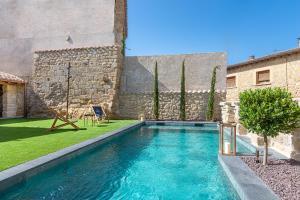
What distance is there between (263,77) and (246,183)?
46.3 feet

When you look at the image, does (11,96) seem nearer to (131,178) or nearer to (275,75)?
(131,178)

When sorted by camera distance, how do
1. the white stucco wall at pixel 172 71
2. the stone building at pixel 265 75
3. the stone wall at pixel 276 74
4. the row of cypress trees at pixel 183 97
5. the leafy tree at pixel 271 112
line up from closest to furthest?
the leafy tree at pixel 271 112
the stone building at pixel 265 75
the stone wall at pixel 276 74
the row of cypress trees at pixel 183 97
the white stucco wall at pixel 172 71

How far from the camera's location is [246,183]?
3.31 metres

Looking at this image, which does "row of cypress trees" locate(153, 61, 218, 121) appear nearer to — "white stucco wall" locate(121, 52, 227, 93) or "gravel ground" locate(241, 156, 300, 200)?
"white stucco wall" locate(121, 52, 227, 93)

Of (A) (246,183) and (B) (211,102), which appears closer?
(A) (246,183)

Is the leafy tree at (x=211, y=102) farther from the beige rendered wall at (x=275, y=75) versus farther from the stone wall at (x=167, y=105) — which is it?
the beige rendered wall at (x=275, y=75)

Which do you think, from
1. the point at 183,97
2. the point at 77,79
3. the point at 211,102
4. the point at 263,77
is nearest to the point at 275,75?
the point at 263,77

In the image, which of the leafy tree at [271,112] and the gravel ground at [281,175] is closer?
the gravel ground at [281,175]

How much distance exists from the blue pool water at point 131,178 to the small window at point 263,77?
11123 mm

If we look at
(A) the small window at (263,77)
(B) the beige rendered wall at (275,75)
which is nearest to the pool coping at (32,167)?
(B) the beige rendered wall at (275,75)

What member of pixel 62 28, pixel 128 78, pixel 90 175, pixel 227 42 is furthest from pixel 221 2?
pixel 90 175

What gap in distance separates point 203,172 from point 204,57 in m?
11.9

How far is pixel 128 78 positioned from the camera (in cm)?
1612

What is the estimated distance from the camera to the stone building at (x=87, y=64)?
15258 mm
